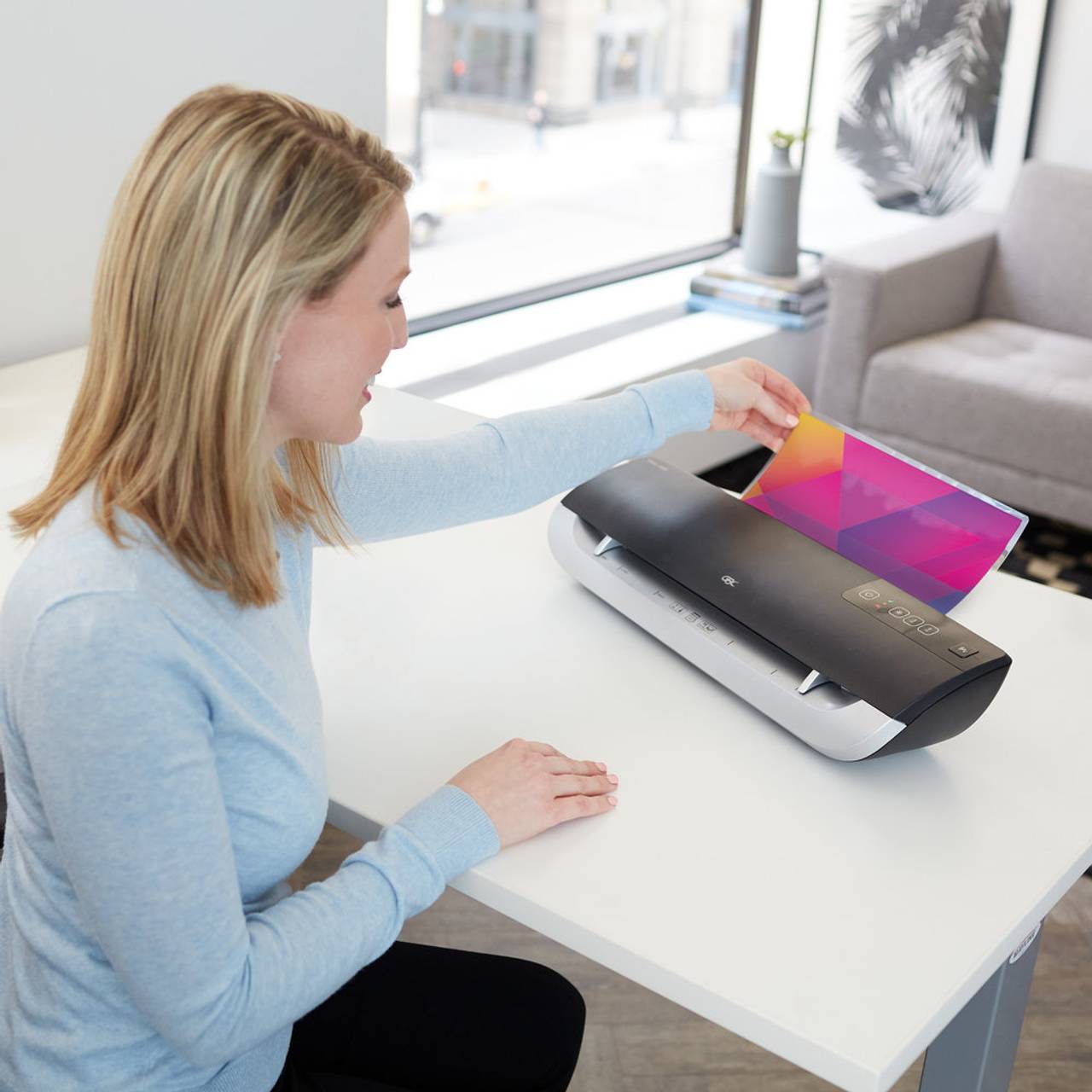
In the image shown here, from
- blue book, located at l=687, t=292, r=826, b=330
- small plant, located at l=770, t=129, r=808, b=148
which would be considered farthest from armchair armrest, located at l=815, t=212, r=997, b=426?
small plant, located at l=770, t=129, r=808, b=148

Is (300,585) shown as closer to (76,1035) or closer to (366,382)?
(366,382)

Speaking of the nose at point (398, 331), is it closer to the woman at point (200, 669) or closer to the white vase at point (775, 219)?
the woman at point (200, 669)

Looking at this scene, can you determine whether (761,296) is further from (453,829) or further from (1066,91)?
(453,829)

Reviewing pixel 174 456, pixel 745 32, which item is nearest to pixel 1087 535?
pixel 745 32

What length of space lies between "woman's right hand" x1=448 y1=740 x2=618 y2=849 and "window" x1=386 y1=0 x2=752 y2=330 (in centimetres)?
203

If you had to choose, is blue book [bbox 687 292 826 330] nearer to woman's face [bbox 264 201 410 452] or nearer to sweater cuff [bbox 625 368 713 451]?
sweater cuff [bbox 625 368 713 451]

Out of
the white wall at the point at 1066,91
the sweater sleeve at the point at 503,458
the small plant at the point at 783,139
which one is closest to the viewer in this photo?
the sweater sleeve at the point at 503,458

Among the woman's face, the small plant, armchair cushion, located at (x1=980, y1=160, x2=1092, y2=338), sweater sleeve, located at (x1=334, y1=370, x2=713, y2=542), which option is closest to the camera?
the woman's face

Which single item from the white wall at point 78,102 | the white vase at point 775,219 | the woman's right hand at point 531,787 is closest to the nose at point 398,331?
the woman's right hand at point 531,787

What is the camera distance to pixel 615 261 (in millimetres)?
3727

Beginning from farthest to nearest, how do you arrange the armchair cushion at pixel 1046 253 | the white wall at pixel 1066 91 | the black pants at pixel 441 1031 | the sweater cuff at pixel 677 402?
the white wall at pixel 1066 91, the armchair cushion at pixel 1046 253, the sweater cuff at pixel 677 402, the black pants at pixel 441 1031

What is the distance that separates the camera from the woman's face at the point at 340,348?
860mm

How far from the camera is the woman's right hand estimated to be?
97 cm

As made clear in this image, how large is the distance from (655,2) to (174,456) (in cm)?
309
